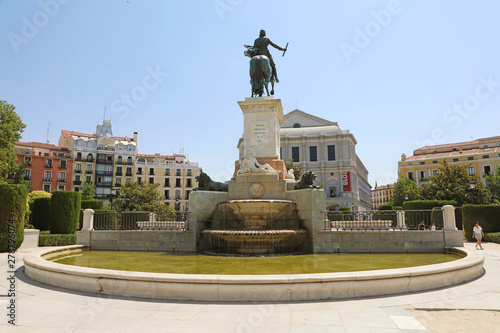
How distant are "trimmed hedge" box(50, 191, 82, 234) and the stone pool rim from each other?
49.7ft

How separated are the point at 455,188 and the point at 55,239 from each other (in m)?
42.6

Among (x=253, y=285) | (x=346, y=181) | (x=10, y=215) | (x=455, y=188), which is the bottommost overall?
(x=253, y=285)

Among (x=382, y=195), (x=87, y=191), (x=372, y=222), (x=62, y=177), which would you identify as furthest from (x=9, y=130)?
(x=382, y=195)

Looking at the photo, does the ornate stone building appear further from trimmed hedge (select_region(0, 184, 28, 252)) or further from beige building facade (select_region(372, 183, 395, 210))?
beige building facade (select_region(372, 183, 395, 210))

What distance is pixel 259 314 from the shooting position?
5.31 meters

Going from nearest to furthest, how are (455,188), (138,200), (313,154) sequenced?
1. (455,188)
2. (138,200)
3. (313,154)

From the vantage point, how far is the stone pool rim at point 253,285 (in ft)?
19.4

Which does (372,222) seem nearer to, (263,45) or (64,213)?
(263,45)

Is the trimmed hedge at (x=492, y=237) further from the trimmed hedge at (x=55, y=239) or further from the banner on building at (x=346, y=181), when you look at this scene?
the banner on building at (x=346, y=181)

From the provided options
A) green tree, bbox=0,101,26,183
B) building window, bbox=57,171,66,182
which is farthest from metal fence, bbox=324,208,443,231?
building window, bbox=57,171,66,182

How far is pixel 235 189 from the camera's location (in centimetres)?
1510

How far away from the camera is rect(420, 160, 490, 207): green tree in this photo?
136 feet

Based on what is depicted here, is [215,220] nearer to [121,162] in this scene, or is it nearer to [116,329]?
[116,329]

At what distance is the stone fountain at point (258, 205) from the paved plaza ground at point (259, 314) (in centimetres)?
601
